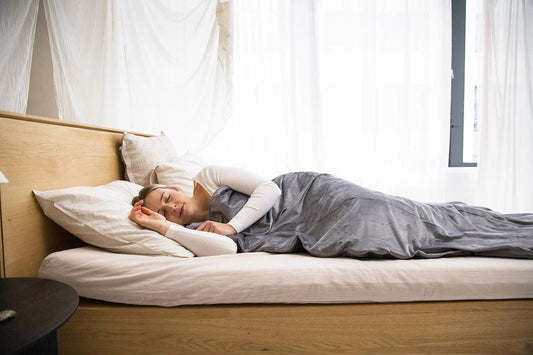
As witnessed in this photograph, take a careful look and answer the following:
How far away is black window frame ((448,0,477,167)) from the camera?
259 centimetres

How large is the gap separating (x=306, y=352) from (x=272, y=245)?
37 centimetres

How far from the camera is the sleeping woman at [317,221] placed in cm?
103

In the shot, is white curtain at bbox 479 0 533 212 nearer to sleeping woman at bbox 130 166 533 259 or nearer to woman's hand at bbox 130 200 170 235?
sleeping woman at bbox 130 166 533 259

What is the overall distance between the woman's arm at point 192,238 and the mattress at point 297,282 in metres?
0.13

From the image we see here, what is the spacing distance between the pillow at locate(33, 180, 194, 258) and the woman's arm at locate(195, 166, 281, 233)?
286mm

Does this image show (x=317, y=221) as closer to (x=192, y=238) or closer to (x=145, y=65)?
(x=192, y=238)

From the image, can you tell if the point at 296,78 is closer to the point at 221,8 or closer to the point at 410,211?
the point at 221,8

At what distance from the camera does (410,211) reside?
1139 millimetres

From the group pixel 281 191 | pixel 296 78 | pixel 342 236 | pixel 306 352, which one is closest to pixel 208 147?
pixel 296 78

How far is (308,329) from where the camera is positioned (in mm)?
915

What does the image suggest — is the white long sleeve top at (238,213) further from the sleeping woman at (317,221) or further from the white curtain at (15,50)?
the white curtain at (15,50)

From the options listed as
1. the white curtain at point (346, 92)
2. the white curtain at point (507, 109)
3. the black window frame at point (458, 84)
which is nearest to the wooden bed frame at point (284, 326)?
the white curtain at point (346, 92)

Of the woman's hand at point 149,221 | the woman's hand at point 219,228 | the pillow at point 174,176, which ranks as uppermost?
the pillow at point 174,176

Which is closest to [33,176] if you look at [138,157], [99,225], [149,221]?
[99,225]
